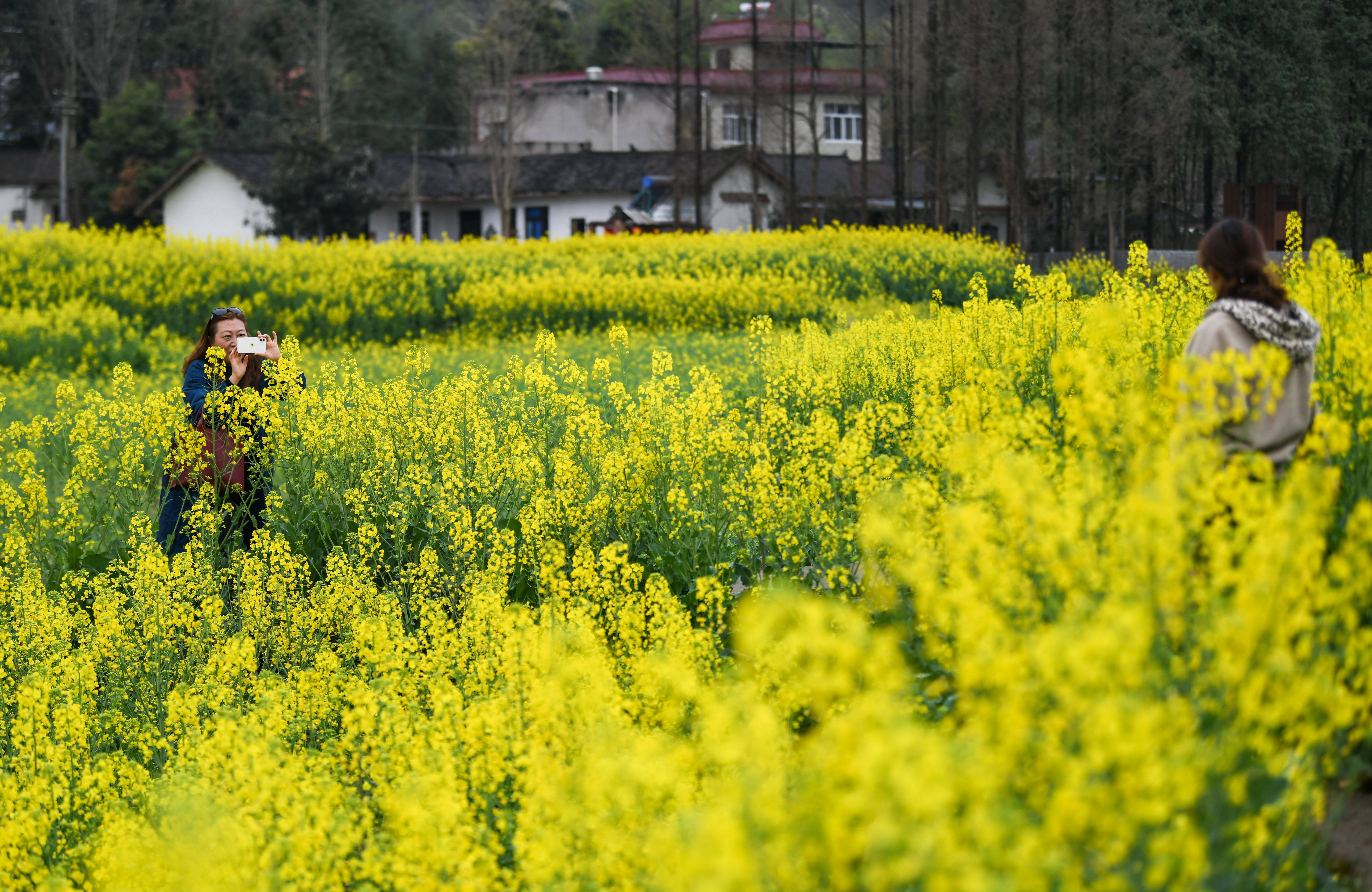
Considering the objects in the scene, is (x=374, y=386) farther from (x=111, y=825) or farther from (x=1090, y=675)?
(x=1090, y=675)

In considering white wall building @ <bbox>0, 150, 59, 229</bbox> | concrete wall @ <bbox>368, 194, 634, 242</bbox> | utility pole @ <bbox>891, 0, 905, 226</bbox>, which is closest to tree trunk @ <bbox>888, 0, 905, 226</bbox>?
utility pole @ <bbox>891, 0, 905, 226</bbox>

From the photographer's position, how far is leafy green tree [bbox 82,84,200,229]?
1900 inches

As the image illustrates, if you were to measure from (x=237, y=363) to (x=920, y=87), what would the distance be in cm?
3841

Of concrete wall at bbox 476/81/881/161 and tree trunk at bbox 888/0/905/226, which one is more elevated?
concrete wall at bbox 476/81/881/161

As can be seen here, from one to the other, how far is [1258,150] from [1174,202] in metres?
4.87

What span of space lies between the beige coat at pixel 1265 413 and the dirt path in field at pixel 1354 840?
1030mm

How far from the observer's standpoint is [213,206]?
153ft

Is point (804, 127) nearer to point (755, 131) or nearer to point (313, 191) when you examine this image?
point (755, 131)

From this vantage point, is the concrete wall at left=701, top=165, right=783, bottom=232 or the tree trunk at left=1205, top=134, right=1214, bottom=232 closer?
the tree trunk at left=1205, top=134, right=1214, bottom=232

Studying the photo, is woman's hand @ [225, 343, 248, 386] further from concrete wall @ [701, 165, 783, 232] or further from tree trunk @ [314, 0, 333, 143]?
tree trunk @ [314, 0, 333, 143]

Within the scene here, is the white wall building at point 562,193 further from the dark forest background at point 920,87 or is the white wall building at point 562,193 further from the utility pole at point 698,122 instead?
the utility pole at point 698,122

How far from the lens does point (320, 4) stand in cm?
5450

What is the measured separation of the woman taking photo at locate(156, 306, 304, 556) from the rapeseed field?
0.55 feet

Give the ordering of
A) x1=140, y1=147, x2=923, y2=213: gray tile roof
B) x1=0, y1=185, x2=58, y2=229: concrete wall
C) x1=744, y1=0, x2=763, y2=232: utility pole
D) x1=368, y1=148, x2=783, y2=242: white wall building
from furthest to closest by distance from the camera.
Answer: x1=0, y1=185, x2=58, y2=229: concrete wall, x1=368, y1=148, x2=783, y2=242: white wall building, x1=140, y1=147, x2=923, y2=213: gray tile roof, x1=744, y1=0, x2=763, y2=232: utility pole
